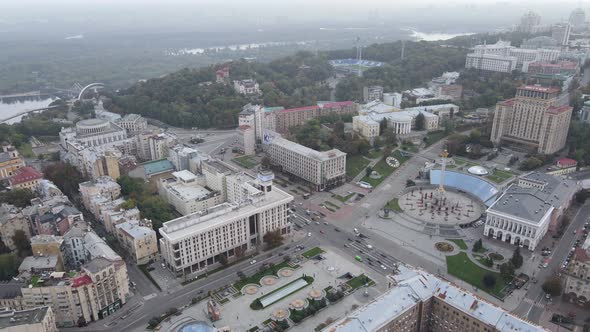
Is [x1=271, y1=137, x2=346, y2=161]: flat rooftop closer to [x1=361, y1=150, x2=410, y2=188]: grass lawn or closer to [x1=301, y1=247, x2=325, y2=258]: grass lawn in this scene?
[x1=361, y1=150, x2=410, y2=188]: grass lawn

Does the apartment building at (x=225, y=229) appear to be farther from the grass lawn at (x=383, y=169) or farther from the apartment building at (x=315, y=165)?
the grass lawn at (x=383, y=169)

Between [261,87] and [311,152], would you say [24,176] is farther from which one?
[261,87]

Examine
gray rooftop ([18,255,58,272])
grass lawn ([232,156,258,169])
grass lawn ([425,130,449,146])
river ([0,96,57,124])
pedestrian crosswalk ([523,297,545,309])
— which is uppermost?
gray rooftop ([18,255,58,272])

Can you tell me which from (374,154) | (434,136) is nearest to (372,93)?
(434,136)

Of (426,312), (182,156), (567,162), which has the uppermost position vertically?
(182,156)

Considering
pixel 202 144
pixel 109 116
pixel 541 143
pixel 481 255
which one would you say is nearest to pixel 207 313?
pixel 481 255

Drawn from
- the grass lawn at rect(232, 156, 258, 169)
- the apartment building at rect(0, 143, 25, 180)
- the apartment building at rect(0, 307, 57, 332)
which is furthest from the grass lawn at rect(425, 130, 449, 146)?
the apartment building at rect(0, 143, 25, 180)
